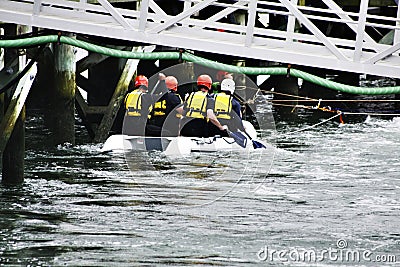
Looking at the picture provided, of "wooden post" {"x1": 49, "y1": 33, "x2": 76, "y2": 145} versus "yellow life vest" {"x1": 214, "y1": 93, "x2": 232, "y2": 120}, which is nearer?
"wooden post" {"x1": 49, "y1": 33, "x2": 76, "y2": 145}

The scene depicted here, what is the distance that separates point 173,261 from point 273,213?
2.55 metres

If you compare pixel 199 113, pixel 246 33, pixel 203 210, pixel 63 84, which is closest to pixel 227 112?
pixel 199 113

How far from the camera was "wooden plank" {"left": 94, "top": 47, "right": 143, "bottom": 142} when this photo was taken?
54.4 ft

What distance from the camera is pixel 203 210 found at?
41.1ft

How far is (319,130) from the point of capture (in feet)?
65.9

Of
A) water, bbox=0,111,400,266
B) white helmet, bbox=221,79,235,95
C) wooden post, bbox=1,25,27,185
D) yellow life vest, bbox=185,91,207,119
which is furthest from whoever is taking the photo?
white helmet, bbox=221,79,235,95

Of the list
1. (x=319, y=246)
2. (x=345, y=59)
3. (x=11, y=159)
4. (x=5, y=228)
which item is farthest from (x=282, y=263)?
(x=11, y=159)

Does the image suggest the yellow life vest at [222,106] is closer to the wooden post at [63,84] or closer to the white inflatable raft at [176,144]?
the white inflatable raft at [176,144]

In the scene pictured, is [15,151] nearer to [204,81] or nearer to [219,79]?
[204,81]

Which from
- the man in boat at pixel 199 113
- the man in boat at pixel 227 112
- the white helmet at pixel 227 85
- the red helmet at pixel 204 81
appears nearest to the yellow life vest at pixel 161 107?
the man in boat at pixel 199 113

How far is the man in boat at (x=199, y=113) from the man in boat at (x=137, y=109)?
57cm

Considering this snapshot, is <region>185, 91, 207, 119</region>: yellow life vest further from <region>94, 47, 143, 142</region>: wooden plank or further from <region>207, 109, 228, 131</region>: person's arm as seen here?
<region>94, 47, 143, 142</region>: wooden plank

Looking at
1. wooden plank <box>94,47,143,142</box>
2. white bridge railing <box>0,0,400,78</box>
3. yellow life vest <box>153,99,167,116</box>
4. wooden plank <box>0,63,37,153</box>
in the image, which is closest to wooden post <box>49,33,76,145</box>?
wooden plank <box>94,47,143,142</box>

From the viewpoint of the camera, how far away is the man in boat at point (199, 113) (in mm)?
16438
